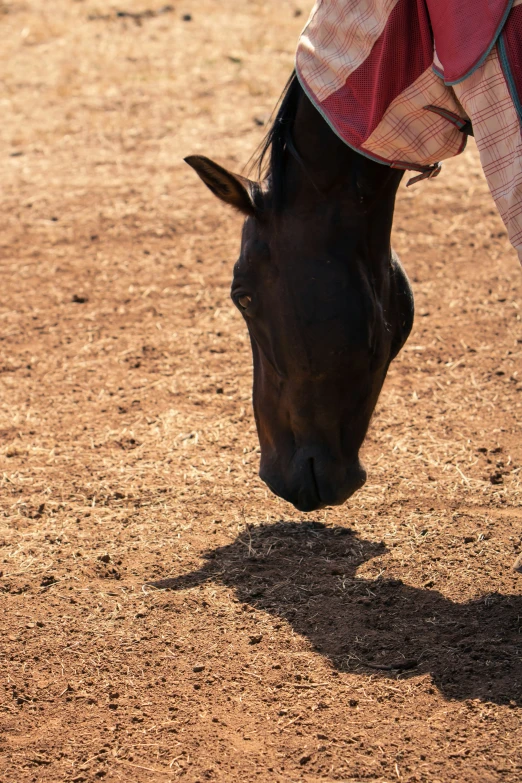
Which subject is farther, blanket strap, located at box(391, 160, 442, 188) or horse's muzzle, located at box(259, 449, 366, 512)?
horse's muzzle, located at box(259, 449, 366, 512)

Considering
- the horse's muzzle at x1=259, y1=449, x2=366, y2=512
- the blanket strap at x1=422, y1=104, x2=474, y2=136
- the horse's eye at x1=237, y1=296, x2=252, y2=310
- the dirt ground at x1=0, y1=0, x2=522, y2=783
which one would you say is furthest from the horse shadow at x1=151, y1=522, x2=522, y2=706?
the blanket strap at x1=422, y1=104, x2=474, y2=136

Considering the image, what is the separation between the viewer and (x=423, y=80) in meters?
2.39

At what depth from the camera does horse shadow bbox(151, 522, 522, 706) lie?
2596mm

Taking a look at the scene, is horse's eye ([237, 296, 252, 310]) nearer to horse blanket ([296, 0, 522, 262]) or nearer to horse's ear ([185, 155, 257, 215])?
horse's ear ([185, 155, 257, 215])

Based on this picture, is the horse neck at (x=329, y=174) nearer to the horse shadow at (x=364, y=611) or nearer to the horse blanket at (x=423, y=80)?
the horse blanket at (x=423, y=80)

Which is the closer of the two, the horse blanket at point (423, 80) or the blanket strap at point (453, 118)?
the horse blanket at point (423, 80)

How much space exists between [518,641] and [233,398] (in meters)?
2.02

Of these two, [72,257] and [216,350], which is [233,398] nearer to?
[216,350]

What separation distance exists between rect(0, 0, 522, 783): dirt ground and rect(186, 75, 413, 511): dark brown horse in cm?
51

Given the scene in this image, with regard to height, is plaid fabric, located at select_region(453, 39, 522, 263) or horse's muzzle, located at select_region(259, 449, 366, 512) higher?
plaid fabric, located at select_region(453, 39, 522, 263)

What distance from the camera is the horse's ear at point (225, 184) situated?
253 centimetres

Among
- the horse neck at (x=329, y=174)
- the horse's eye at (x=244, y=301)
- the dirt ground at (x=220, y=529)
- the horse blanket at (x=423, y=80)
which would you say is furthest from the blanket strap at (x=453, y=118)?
the dirt ground at (x=220, y=529)

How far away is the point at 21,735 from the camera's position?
96.2 inches

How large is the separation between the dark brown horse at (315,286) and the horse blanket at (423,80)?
0.16 metres
